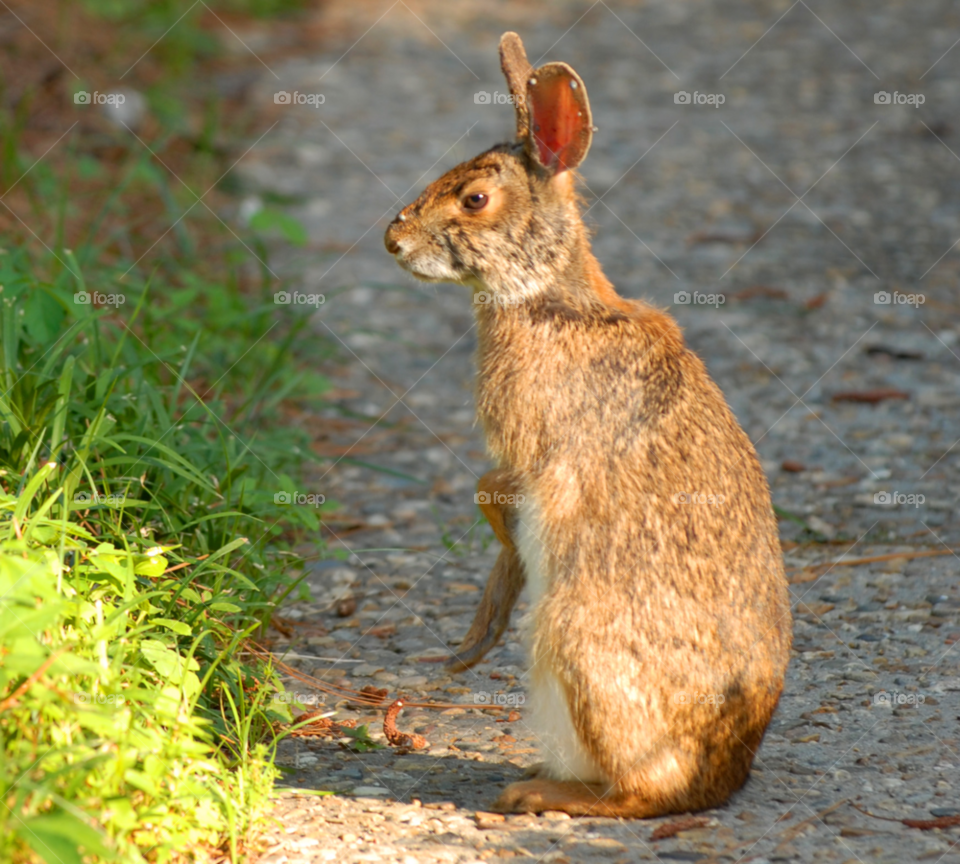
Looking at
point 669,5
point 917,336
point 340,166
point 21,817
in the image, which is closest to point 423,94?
point 340,166

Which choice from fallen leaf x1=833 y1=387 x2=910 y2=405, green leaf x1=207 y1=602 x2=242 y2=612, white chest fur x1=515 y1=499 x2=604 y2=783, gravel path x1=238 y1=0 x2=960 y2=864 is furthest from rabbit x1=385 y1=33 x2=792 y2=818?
fallen leaf x1=833 y1=387 x2=910 y2=405

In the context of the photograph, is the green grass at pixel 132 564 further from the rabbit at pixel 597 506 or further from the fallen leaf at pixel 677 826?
the fallen leaf at pixel 677 826

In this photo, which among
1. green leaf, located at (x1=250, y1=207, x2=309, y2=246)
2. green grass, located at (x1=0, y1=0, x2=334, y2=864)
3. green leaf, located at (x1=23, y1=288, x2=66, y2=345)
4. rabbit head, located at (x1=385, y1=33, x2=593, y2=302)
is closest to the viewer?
green grass, located at (x1=0, y1=0, x2=334, y2=864)

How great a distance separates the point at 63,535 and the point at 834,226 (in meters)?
7.29

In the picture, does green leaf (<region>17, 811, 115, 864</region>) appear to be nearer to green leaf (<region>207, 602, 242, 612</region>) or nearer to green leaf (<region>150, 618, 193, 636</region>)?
green leaf (<region>150, 618, 193, 636</region>)

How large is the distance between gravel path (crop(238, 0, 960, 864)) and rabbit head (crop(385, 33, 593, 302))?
1.54ft

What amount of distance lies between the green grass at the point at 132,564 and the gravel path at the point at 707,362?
35 cm

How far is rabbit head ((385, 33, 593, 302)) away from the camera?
4.04 metres

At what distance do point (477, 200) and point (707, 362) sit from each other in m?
3.64

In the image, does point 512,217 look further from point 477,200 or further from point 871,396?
point 871,396

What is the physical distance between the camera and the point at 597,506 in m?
3.60

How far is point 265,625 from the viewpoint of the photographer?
4.37 meters

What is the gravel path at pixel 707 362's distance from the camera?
3643mm

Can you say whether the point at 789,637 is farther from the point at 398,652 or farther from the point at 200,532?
the point at 200,532
